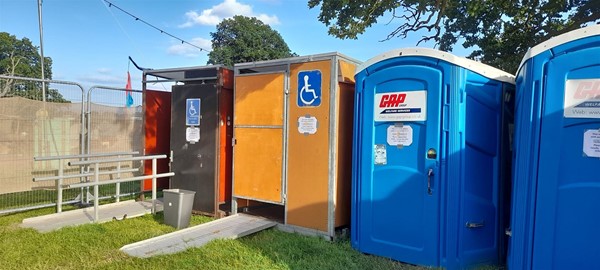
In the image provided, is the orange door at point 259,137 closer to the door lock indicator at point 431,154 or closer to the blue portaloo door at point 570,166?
the door lock indicator at point 431,154

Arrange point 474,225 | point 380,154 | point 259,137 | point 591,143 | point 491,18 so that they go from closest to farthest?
point 591,143 < point 474,225 < point 380,154 < point 259,137 < point 491,18

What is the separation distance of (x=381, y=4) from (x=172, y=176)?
5910 millimetres

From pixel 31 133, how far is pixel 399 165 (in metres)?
5.48

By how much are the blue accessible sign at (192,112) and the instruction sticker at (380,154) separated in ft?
9.85

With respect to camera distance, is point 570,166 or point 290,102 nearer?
point 570,166

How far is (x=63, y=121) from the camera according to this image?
20.8 feet

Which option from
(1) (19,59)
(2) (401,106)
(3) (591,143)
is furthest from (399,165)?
(1) (19,59)

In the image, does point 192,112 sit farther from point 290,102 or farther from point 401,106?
point 401,106

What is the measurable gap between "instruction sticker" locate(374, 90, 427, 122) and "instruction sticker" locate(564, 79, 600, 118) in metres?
1.25

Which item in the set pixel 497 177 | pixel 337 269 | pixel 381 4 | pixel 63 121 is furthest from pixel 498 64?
pixel 63 121

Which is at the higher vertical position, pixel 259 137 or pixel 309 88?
pixel 309 88

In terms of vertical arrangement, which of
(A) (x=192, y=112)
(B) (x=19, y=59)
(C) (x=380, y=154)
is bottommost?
(C) (x=380, y=154)

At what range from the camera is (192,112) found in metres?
6.03

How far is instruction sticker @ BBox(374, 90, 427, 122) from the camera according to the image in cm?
389
